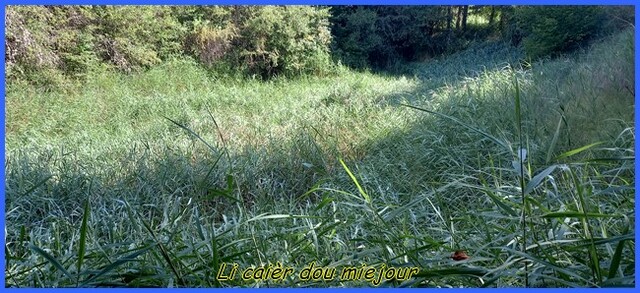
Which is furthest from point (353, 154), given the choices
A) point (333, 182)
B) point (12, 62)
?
point (12, 62)

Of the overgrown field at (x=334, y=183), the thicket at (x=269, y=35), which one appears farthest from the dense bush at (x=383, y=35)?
the overgrown field at (x=334, y=183)

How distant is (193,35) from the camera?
27.5 ft

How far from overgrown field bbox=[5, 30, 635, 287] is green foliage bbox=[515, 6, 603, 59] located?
1.13 feet

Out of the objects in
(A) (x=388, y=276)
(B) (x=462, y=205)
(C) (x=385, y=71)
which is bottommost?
(C) (x=385, y=71)

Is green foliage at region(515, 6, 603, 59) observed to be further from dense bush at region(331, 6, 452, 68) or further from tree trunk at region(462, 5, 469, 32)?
dense bush at region(331, 6, 452, 68)

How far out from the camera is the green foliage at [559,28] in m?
5.23

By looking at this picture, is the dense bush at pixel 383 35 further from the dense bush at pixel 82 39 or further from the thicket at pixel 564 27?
the dense bush at pixel 82 39

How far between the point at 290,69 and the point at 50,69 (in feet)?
13.2

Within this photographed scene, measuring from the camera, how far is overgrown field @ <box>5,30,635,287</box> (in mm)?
1003

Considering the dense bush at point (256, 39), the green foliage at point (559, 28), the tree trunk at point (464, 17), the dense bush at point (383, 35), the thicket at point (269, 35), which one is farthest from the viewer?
the dense bush at point (383, 35)

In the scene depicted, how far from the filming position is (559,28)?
17.3 ft

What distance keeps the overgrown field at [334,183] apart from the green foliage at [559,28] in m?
0.35

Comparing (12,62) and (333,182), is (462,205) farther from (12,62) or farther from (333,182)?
(12,62)

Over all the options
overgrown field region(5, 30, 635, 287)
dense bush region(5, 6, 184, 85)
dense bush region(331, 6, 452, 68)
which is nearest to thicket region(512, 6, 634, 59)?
overgrown field region(5, 30, 635, 287)
